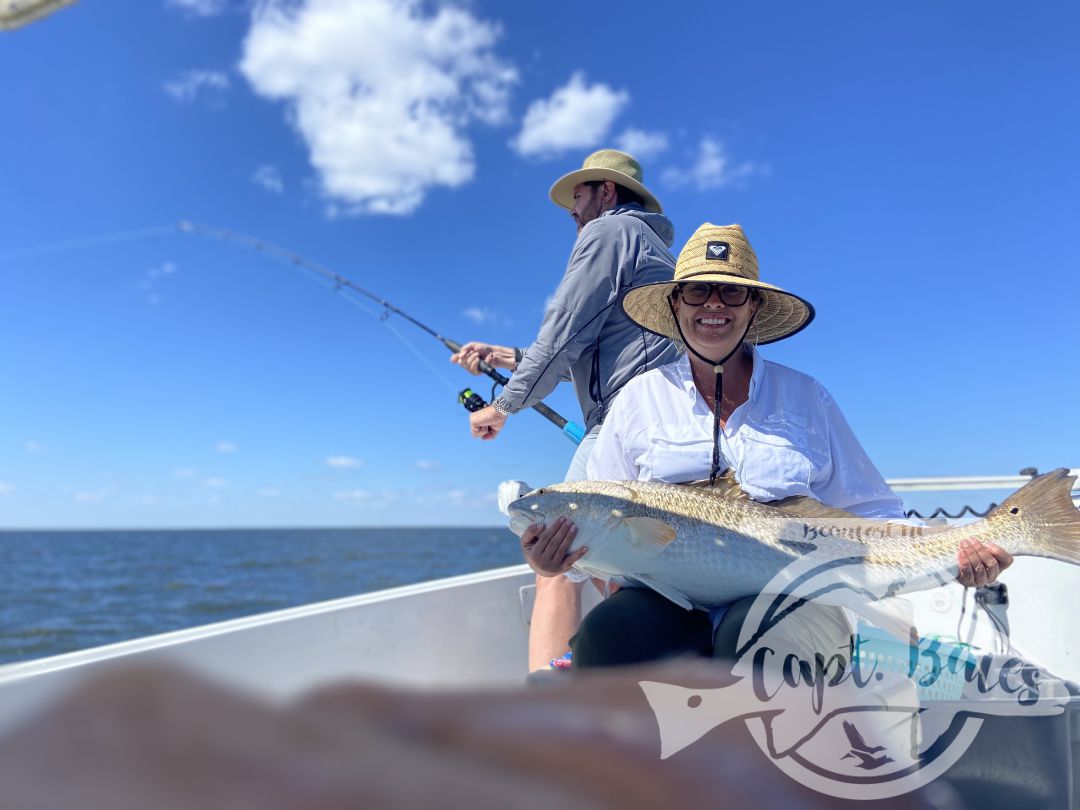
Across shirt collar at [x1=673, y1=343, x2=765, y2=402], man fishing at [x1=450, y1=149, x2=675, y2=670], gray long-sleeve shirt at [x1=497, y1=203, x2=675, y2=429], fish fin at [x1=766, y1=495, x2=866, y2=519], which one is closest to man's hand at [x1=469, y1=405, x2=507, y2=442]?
man fishing at [x1=450, y1=149, x2=675, y2=670]

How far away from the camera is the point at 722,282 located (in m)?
2.81

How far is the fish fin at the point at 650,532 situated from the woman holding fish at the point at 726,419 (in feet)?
0.68

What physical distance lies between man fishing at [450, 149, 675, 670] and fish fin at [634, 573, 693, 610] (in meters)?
0.92

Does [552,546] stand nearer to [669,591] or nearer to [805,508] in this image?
[669,591]

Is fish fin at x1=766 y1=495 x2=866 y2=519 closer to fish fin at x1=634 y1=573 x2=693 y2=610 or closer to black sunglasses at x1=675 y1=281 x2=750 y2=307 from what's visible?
fish fin at x1=634 y1=573 x2=693 y2=610

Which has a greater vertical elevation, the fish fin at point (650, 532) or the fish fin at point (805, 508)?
the fish fin at point (805, 508)

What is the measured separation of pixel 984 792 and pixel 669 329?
2.05 metres

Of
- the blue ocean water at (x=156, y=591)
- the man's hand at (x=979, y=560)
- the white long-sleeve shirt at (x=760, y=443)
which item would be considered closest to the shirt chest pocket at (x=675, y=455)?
the white long-sleeve shirt at (x=760, y=443)

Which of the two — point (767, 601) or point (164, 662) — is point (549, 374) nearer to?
point (767, 601)

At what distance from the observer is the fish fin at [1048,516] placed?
8.04 feet

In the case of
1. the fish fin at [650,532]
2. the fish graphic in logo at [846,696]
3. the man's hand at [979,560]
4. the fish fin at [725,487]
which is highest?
the fish fin at [725,487]

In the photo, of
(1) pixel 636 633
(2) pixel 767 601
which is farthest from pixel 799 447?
(1) pixel 636 633

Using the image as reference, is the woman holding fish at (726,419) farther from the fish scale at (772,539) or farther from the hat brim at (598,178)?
the hat brim at (598,178)

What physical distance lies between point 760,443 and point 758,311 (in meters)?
0.68
